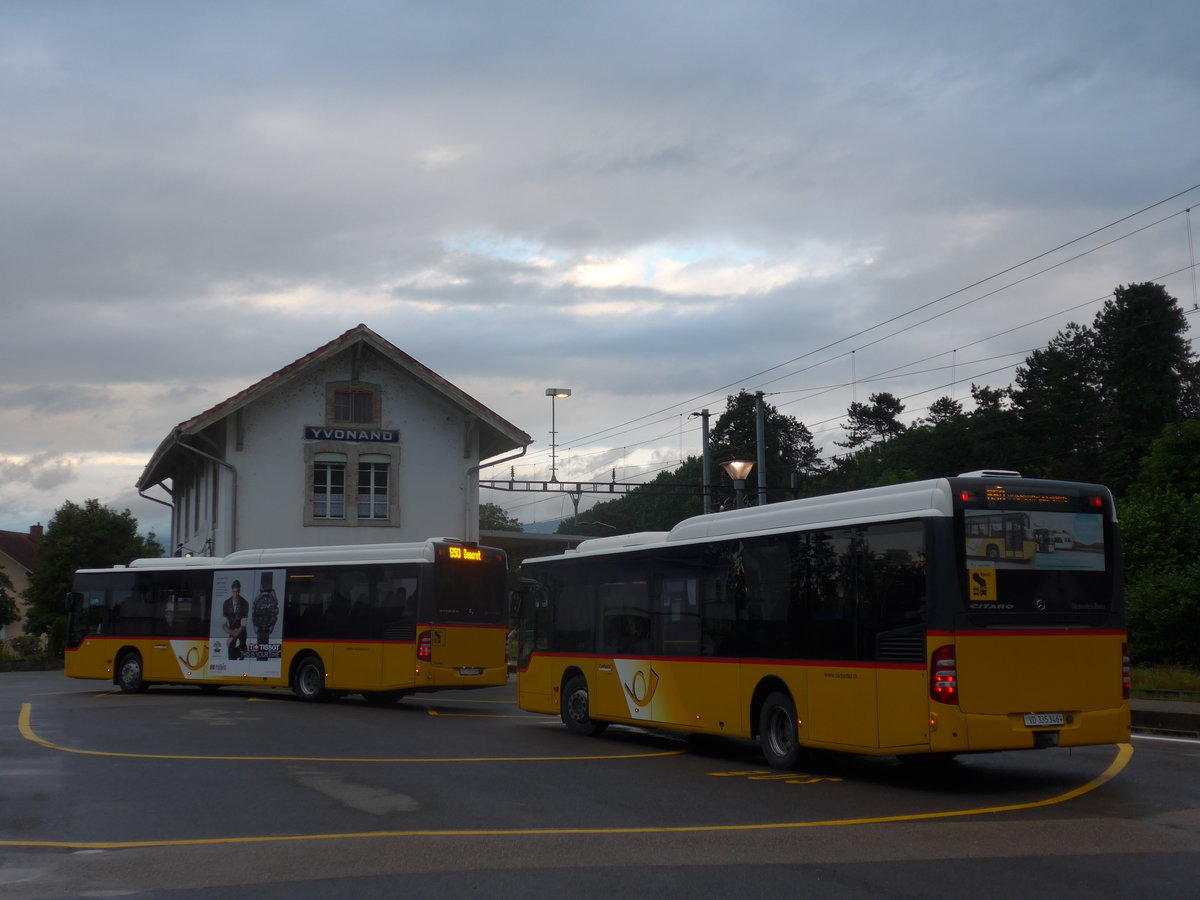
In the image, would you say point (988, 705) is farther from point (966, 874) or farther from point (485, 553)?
point (485, 553)

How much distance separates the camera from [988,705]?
38.1 feet

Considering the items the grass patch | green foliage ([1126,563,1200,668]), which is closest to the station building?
green foliage ([1126,563,1200,668])

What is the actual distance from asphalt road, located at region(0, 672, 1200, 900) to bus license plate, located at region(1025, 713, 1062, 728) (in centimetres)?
61

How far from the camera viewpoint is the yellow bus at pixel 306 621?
2378cm

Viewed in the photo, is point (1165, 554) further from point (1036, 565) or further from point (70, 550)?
point (70, 550)

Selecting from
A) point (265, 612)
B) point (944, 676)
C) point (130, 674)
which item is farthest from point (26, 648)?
point (944, 676)

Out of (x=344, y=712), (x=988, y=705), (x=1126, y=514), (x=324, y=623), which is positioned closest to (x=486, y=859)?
(x=988, y=705)

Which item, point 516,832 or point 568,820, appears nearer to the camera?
point 516,832

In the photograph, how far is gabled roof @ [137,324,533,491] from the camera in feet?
126

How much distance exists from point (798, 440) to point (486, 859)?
85.8 m

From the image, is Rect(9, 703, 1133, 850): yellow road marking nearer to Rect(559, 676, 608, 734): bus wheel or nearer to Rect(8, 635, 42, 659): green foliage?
Rect(559, 676, 608, 734): bus wheel

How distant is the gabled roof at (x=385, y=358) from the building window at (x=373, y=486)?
2851 mm

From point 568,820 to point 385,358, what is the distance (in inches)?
1268

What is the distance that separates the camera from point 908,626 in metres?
11.9
